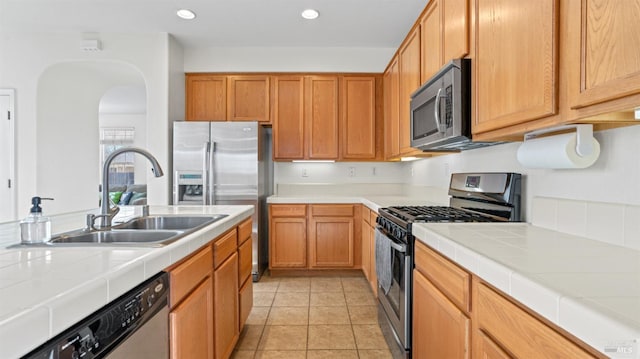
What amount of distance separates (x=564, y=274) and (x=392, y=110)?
2.75 m

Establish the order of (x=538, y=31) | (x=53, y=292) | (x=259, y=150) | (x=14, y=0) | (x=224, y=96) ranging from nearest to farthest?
(x=53, y=292) < (x=538, y=31) < (x=14, y=0) < (x=259, y=150) < (x=224, y=96)

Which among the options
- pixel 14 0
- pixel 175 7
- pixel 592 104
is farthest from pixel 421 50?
pixel 14 0

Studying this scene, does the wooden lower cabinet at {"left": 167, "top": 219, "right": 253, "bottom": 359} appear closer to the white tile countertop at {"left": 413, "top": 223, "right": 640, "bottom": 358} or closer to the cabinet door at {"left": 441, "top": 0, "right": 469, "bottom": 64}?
the white tile countertop at {"left": 413, "top": 223, "right": 640, "bottom": 358}

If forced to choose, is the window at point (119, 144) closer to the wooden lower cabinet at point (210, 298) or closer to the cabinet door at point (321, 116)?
the cabinet door at point (321, 116)

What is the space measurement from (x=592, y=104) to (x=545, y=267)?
19.0 inches

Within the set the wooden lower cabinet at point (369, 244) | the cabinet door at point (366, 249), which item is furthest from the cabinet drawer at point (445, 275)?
the cabinet door at point (366, 249)

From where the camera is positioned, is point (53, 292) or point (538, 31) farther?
A: point (538, 31)

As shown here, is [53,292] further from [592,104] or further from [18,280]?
[592,104]

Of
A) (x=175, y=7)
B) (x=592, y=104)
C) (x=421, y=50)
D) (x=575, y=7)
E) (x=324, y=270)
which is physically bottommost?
(x=324, y=270)

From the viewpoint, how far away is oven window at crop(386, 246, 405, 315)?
1.75 metres

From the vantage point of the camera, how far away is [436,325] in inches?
52.6

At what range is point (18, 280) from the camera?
0.70 metres

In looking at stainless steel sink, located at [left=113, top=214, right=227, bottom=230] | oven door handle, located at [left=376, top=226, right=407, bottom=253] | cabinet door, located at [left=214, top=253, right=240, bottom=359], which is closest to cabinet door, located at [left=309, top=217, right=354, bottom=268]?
oven door handle, located at [left=376, top=226, right=407, bottom=253]

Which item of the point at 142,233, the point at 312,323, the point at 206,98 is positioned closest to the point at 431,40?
the point at 142,233
